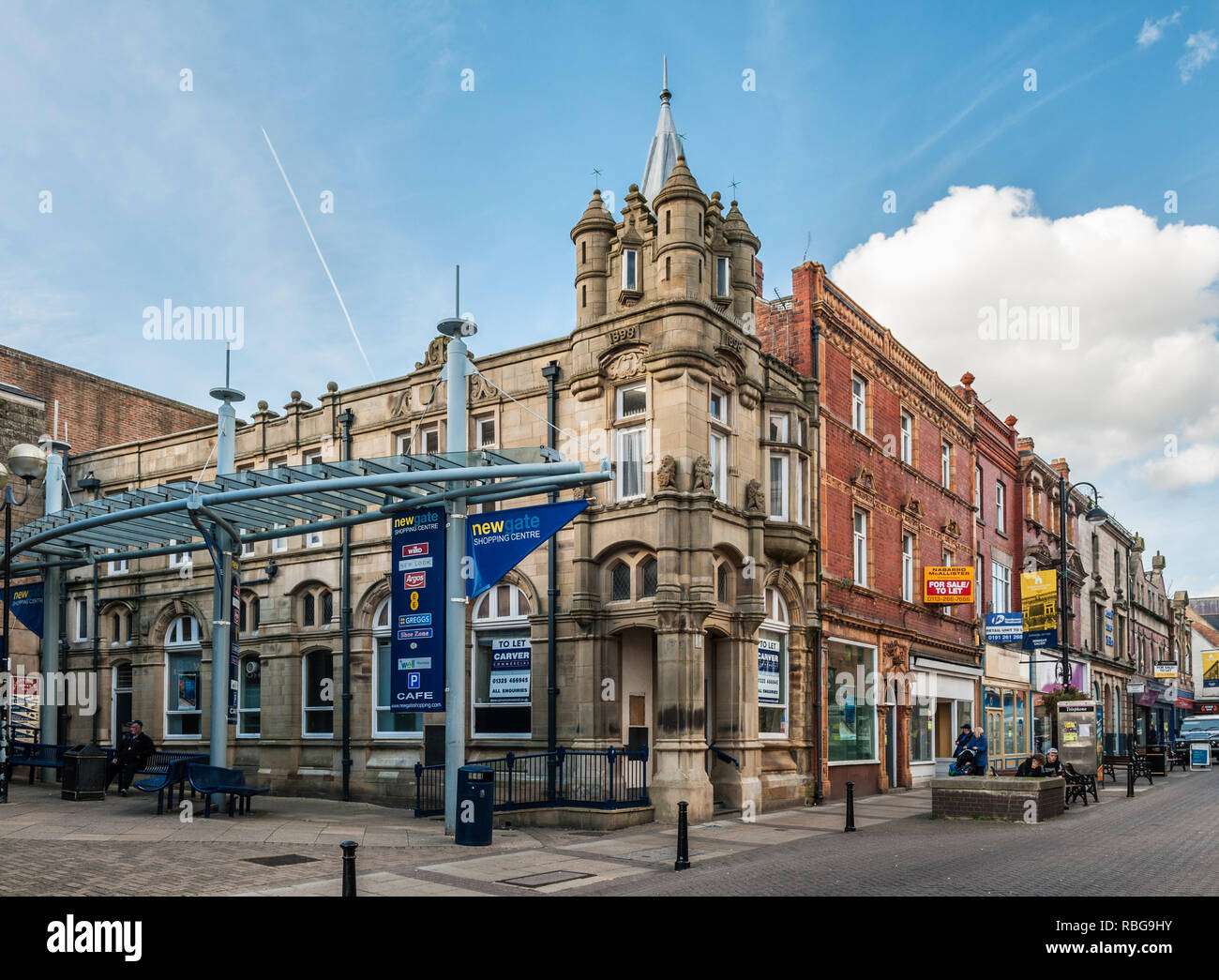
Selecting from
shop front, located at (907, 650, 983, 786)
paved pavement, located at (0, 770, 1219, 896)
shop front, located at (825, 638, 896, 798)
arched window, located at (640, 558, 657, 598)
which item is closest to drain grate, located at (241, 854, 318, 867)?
paved pavement, located at (0, 770, 1219, 896)

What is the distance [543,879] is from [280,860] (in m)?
3.33

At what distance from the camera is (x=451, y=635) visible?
1625 centimetres

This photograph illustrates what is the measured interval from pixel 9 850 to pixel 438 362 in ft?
43.7

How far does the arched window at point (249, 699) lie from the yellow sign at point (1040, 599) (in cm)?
2352

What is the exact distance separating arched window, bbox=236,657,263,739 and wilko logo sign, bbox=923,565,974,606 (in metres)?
17.9

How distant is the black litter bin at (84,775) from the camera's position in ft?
66.1

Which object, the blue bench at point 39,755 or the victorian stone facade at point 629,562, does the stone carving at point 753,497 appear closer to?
the victorian stone facade at point 629,562

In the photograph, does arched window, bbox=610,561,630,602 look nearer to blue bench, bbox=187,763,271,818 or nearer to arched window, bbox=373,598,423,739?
arched window, bbox=373,598,423,739

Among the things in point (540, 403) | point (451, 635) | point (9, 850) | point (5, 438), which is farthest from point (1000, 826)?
point (5, 438)

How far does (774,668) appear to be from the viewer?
22812mm

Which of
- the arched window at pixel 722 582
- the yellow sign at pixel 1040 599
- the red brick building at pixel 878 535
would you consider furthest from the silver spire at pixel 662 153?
the yellow sign at pixel 1040 599

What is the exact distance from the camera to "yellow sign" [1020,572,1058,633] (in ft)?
116

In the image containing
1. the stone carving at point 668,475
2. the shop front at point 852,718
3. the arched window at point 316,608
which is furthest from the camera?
the arched window at point 316,608

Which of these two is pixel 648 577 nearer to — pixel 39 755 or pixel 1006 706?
pixel 39 755
